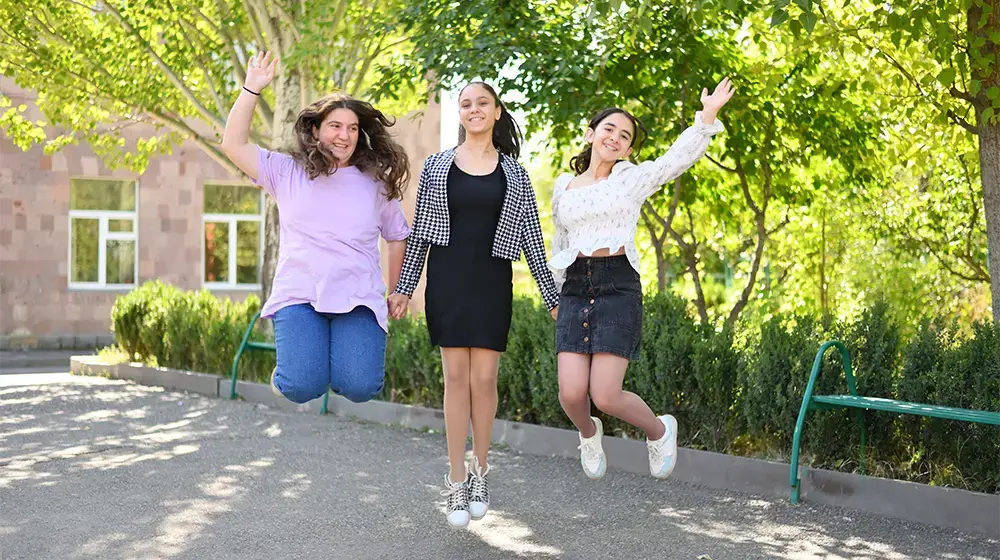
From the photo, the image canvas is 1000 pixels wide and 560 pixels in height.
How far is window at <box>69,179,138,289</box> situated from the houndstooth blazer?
19.9 meters

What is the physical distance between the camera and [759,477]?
7266mm

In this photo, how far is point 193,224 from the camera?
2516 centimetres

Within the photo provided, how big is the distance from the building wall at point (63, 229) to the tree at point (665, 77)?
14866 millimetres

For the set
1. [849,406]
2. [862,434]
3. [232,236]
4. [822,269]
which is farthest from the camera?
[232,236]

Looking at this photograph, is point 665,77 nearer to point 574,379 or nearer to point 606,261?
point 606,261

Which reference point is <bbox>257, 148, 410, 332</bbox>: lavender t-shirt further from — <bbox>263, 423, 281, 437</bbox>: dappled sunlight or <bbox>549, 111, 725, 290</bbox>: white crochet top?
<bbox>263, 423, 281, 437</bbox>: dappled sunlight

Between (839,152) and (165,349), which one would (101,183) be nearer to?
(165,349)

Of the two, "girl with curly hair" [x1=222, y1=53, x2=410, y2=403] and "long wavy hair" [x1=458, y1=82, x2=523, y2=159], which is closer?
"girl with curly hair" [x1=222, y1=53, x2=410, y2=403]

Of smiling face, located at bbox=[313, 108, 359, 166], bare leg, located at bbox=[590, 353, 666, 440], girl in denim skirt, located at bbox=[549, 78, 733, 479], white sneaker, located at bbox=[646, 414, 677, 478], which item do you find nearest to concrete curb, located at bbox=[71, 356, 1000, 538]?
white sneaker, located at bbox=[646, 414, 677, 478]

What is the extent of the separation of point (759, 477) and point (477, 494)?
228 centimetres

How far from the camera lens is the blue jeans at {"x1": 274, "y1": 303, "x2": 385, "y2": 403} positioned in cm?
569

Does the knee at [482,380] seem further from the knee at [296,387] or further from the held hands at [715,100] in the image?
the held hands at [715,100]

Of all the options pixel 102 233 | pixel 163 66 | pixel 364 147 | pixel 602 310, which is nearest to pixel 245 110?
pixel 364 147

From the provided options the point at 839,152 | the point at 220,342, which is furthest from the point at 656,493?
the point at 220,342
